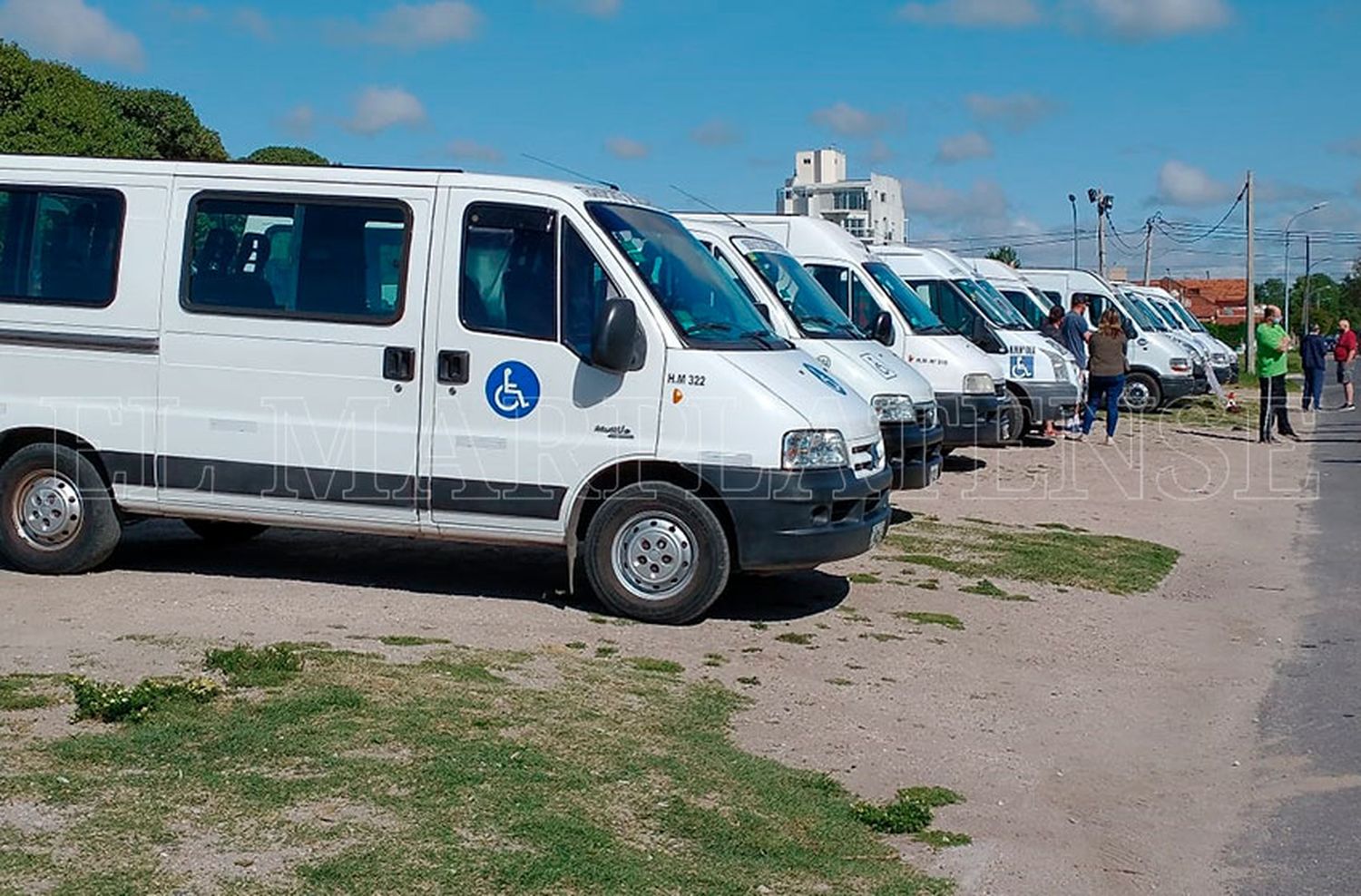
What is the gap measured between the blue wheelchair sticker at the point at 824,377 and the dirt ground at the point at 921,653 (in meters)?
1.43

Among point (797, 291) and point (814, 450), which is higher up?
point (797, 291)

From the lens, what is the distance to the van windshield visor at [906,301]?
16547mm

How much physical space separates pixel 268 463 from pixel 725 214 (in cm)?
722

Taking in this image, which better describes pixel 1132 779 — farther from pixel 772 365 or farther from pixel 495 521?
pixel 495 521

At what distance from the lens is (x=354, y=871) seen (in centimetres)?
492

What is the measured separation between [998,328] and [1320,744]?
489 inches

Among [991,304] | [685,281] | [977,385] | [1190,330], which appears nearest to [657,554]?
[685,281]

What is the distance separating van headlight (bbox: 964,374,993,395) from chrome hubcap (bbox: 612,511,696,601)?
26.2 feet

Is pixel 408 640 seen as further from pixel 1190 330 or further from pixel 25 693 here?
pixel 1190 330

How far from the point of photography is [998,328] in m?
19.7

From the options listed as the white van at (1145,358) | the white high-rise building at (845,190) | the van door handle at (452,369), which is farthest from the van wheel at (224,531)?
the white high-rise building at (845,190)

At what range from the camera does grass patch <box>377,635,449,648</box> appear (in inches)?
324

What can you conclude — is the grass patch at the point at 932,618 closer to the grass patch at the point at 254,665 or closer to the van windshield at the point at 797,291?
the van windshield at the point at 797,291

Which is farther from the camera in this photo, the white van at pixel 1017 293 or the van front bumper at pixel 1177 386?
the van front bumper at pixel 1177 386
